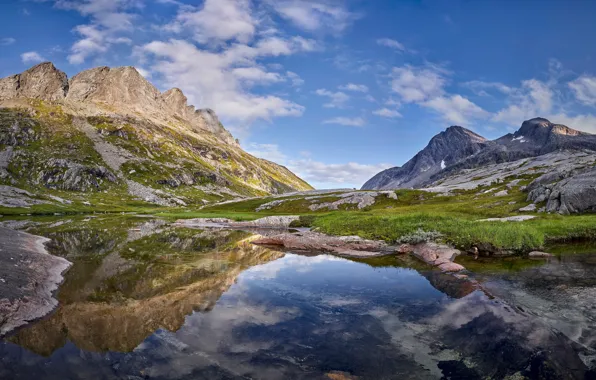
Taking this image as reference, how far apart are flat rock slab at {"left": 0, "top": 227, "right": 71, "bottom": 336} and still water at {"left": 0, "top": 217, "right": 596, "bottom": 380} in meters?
0.81

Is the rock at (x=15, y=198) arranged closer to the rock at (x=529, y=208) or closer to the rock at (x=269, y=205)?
the rock at (x=269, y=205)

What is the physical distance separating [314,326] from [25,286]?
61.6ft

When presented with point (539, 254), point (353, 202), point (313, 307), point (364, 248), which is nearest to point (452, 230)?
point (539, 254)

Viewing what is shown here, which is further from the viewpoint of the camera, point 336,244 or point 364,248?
point 336,244

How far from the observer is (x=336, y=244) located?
48.2 m

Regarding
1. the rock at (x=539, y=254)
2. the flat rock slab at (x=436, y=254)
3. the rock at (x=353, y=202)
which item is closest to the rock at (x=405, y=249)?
the flat rock slab at (x=436, y=254)

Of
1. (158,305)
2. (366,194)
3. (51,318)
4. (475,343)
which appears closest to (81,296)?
(51,318)

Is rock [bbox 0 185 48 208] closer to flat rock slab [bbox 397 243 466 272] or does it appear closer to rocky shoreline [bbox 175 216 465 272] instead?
rocky shoreline [bbox 175 216 465 272]

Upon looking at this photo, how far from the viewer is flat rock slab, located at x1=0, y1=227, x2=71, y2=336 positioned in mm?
17812

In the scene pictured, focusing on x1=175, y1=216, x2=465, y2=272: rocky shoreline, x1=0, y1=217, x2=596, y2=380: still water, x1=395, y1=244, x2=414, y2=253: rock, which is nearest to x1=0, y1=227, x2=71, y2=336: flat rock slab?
x1=0, y1=217, x2=596, y2=380: still water

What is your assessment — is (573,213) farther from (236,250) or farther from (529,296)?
(236,250)

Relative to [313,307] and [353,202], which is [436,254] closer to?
[313,307]

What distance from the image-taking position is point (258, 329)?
18.0 meters

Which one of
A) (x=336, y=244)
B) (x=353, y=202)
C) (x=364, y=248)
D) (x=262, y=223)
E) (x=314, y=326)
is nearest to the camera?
A: (x=314, y=326)
